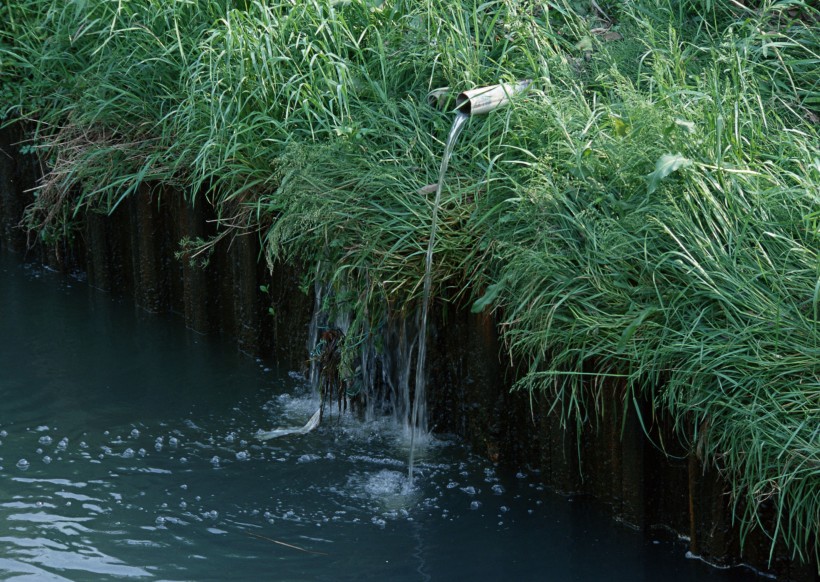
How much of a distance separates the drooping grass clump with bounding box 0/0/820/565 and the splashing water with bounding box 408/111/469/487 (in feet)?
0.40

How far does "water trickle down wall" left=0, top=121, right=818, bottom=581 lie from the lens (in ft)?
15.4

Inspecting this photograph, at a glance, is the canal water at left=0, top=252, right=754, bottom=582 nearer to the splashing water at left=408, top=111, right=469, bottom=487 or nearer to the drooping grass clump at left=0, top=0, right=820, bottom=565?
the splashing water at left=408, top=111, right=469, bottom=487

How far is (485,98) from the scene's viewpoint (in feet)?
19.2

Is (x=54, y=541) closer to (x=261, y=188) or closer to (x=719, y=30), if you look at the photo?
(x=261, y=188)

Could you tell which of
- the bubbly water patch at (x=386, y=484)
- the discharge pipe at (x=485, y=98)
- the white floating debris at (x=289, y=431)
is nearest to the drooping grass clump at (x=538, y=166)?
the discharge pipe at (x=485, y=98)

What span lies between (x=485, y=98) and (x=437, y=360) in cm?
144

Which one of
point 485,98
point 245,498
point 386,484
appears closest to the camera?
point 245,498

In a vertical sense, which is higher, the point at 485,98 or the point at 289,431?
the point at 485,98

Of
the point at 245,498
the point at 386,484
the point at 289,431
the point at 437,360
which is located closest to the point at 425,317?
the point at 437,360

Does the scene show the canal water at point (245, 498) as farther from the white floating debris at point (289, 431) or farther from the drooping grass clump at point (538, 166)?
the drooping grass clump at point (538, 166)

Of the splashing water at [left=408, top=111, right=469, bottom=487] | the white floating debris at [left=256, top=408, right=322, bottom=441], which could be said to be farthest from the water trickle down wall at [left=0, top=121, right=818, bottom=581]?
the white floating debris at [left=256, top=408, right=322, bottom=441]

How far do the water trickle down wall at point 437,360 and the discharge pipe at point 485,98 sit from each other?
3.69 feet

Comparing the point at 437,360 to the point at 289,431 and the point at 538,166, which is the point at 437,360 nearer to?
the point at 289,431

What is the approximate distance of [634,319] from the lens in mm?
4605
